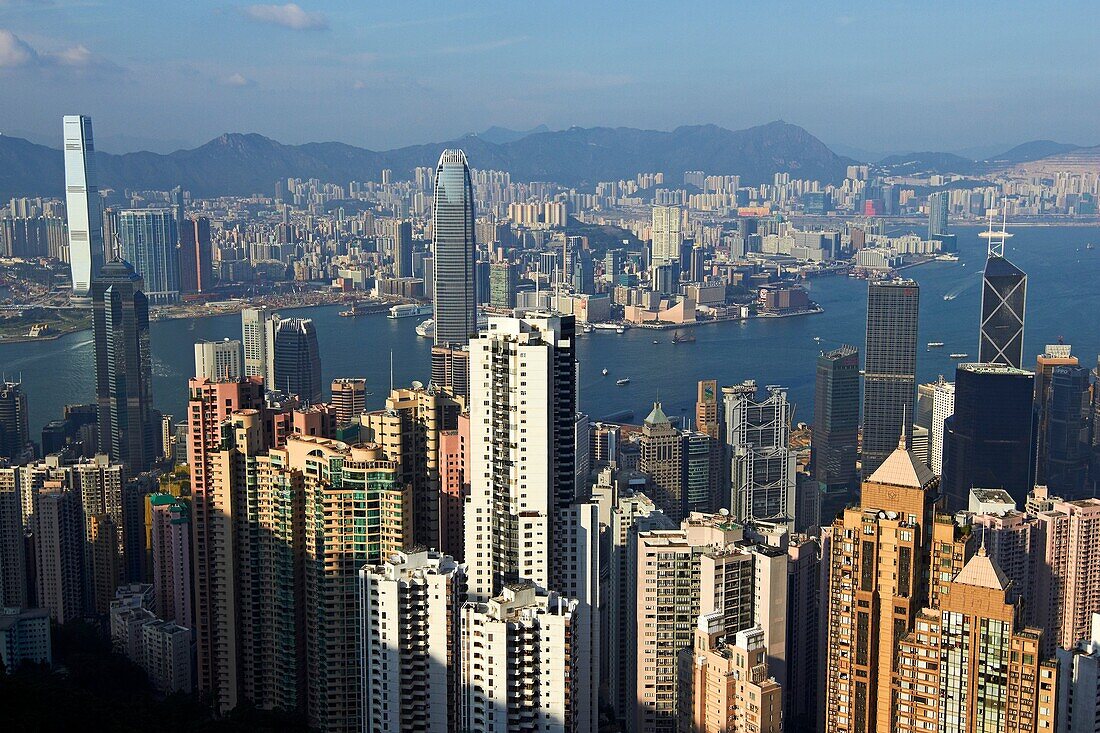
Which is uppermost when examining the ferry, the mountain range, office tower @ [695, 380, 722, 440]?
the mountain range

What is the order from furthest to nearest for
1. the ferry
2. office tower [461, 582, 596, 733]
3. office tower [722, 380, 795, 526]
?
the ferry, office tower [722, 380, 795, 526], office tower [461, 582, 596, 733]

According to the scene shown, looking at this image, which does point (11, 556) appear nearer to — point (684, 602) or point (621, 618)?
point (621, 618)

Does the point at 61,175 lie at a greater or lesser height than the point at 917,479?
greater

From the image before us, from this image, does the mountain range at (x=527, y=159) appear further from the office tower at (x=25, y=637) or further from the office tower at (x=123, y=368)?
the office tower at (x=25, y=637)

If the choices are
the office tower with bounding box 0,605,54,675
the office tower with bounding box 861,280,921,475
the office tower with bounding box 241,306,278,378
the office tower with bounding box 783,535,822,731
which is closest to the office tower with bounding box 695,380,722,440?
the office tower with bounding box 861,280,921,475

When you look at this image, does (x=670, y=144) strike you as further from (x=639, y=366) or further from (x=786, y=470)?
(x=786, y=470)

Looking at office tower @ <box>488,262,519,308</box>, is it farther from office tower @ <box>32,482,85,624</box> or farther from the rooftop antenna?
office tower @ <box>32,482,85,624</box>

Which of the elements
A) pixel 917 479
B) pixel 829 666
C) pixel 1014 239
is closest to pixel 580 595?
pixel 829 666
